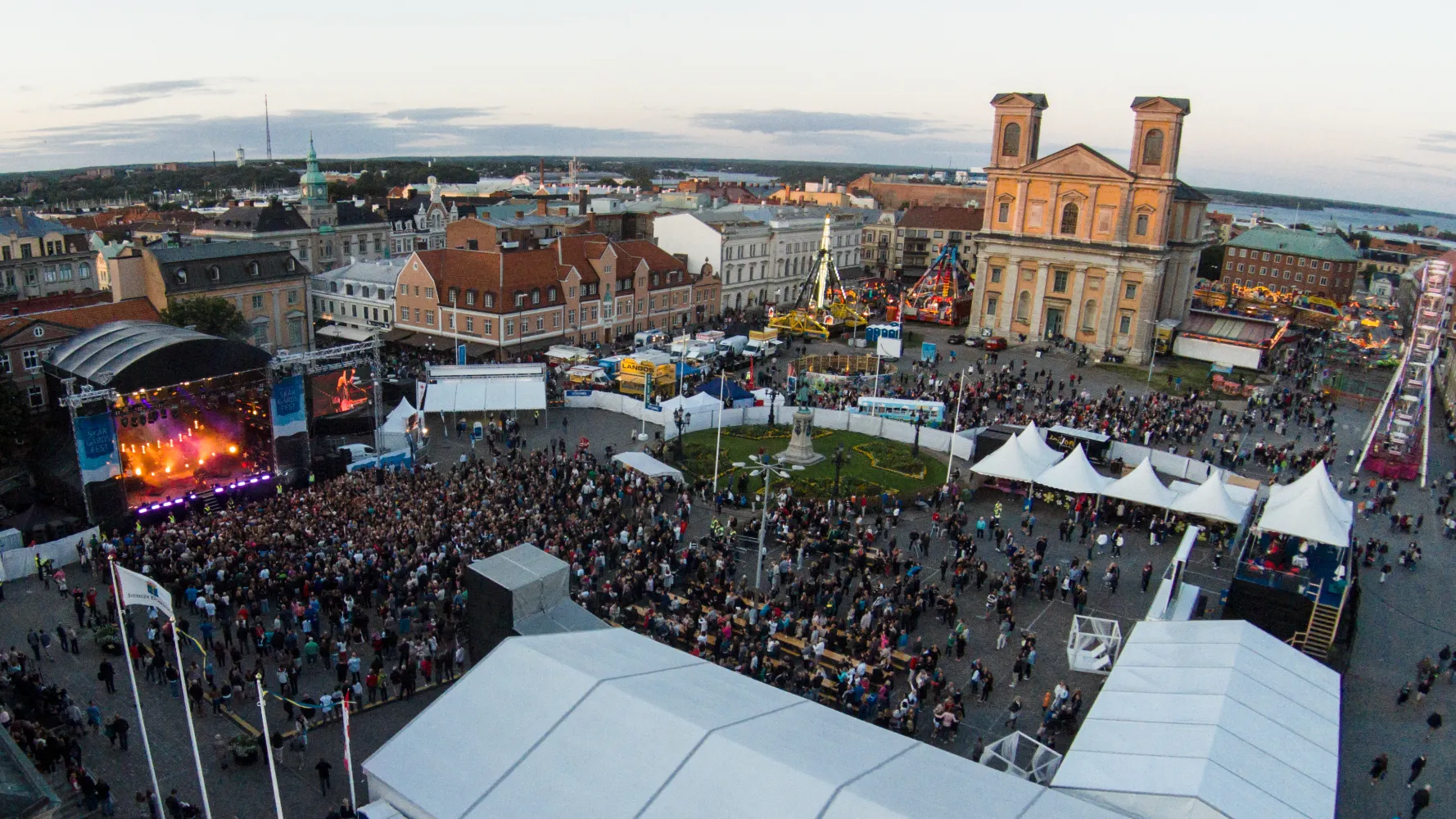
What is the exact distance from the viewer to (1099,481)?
27.8m

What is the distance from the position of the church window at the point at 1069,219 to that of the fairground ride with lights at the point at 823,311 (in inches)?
509

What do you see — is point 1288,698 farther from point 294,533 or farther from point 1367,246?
point 1367,246

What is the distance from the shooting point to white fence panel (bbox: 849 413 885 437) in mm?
36312

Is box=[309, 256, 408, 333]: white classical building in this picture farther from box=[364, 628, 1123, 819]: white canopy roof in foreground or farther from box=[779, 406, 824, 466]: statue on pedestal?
box=[364, 628, 1123, 819]: white canopy roof in foreground

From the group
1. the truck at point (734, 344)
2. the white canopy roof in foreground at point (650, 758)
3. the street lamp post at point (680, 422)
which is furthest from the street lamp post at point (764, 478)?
the truck at point (734, 344)

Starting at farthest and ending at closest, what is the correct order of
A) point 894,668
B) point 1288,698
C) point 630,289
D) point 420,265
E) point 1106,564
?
point 630,289, point 420,265, point 1106,564, point 894,668, point 1288,698

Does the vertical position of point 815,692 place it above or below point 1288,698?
below

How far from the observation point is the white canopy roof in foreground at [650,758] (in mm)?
9961

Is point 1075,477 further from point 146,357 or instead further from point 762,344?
point 146,357

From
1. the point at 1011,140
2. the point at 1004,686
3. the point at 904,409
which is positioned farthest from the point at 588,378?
the point at 1011,140

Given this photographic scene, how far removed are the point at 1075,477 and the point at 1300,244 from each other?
3121 inches

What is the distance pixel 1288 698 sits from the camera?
584 inches

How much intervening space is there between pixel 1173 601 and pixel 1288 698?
5.54 m

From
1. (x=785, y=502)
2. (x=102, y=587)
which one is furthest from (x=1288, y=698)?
(x=102, y=587)
